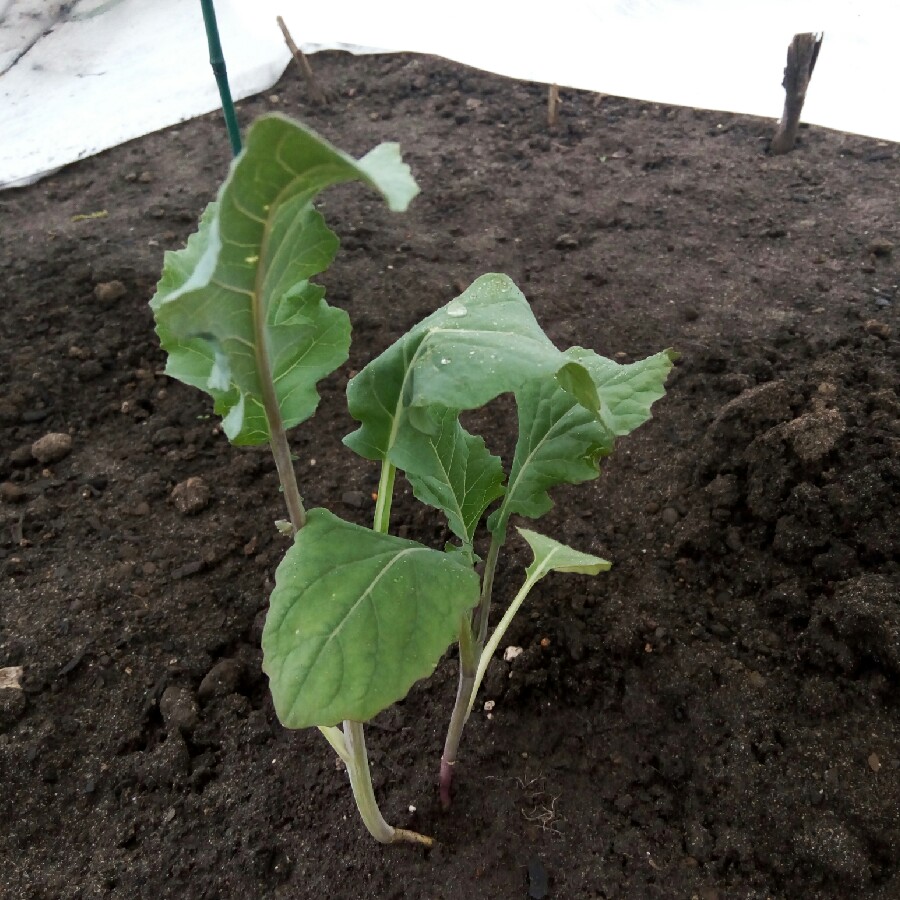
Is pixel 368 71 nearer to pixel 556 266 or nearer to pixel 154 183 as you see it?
pixel 154 183

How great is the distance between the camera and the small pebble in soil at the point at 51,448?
1995 mm

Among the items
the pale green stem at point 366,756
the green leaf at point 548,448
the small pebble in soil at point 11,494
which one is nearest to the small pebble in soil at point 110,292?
the small pebble in soil at point 11,494

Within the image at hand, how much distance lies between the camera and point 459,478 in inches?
44.6

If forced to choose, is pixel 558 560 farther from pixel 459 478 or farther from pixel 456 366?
pixel 456 366

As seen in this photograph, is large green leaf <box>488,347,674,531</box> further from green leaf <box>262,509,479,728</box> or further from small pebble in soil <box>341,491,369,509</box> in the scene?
small pebble in soil <box>341,491,369,509</box>

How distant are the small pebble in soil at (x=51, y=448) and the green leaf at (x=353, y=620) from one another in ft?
4.54

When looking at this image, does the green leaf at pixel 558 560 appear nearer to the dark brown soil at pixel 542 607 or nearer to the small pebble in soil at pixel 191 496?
the dark brown soil at pixel 542 607

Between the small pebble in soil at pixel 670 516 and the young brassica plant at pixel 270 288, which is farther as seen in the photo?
the small pebble in soil at pixel 670 516

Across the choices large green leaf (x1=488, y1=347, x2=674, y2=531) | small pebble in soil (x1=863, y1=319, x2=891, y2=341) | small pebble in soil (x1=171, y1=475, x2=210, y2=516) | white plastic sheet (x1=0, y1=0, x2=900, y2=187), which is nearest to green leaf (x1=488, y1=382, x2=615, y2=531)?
large green leaf (x1=488, y1=347, x2=674, y2=531)

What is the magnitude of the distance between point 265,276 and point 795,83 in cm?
282

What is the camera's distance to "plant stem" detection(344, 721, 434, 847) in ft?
3.50

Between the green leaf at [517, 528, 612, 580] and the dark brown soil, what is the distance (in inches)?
16.6

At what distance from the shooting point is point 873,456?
1664 millimetres

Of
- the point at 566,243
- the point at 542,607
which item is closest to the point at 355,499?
the point at 542,607
